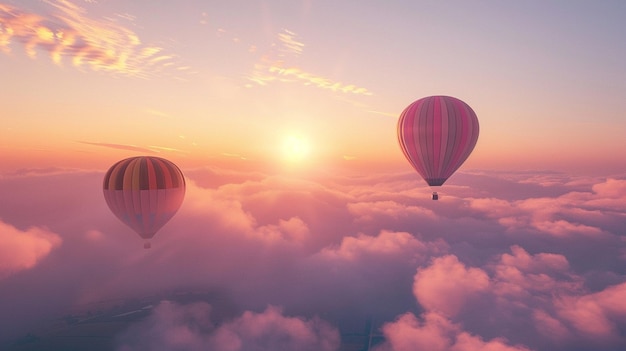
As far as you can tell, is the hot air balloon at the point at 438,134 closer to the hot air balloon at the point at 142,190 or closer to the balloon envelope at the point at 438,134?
the balloon envelope at the point at 438,134

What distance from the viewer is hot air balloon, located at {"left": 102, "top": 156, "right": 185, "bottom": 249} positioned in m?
39.8

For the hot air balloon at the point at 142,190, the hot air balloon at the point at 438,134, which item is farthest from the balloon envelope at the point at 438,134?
the hot air balloon at the point at 142,190

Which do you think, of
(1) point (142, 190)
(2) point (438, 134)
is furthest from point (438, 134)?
(1) point (142, 190)

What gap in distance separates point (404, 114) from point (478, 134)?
10.3m

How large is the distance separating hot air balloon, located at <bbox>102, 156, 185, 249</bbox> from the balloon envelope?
3135 centimetres

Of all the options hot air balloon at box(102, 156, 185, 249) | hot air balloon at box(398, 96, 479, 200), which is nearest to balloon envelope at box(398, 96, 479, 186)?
hot air balloon at box(398, 96, 479, 200)

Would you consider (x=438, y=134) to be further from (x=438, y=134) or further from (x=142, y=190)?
(x=142, y=190)

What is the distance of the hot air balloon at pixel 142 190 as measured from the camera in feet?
131

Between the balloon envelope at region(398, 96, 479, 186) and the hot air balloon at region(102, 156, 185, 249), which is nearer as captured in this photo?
the hot air balloon at region(102, 156, 185, 249)

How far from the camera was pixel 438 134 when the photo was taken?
4294 centimetres

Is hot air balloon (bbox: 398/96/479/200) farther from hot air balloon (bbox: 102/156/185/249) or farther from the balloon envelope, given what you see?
hot air balloon (bbox: 102/156/185/249)

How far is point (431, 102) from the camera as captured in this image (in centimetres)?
4334

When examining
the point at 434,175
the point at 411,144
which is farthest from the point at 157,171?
the point at 434,175

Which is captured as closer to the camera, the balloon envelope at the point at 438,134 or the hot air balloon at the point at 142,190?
the hot air balloon at the point at 142,190
